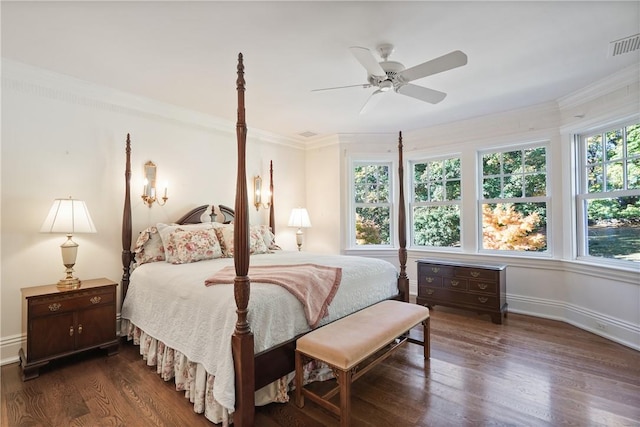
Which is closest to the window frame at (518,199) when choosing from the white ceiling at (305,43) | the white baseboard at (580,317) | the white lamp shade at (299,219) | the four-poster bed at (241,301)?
the white baseboard at (580,317)

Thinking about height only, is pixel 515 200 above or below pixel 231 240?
above

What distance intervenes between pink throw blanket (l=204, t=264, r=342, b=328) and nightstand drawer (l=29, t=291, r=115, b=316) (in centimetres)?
119

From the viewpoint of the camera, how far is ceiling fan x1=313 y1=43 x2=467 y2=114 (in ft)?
7.08

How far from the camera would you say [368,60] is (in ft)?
7.44

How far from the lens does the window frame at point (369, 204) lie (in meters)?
5.06

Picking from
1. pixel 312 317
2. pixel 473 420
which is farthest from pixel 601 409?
pixel 312 317

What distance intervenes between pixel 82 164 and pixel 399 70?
122 inches

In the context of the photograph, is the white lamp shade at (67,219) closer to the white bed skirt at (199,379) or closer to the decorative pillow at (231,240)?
the white bed skirt at (199,379)

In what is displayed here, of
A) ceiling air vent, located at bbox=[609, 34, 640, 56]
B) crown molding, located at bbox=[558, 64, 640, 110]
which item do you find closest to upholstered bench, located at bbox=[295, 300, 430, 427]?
ceiling air vent, located at bbox=[609, 34, 640, 56]

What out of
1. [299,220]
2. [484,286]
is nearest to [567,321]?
[484,286]

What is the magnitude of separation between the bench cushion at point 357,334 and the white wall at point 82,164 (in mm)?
2465

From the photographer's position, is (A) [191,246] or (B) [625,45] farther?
(A) [191,246]

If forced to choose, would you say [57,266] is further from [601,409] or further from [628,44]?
[628,44]

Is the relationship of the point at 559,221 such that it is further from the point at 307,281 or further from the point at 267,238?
the point at 267,238
